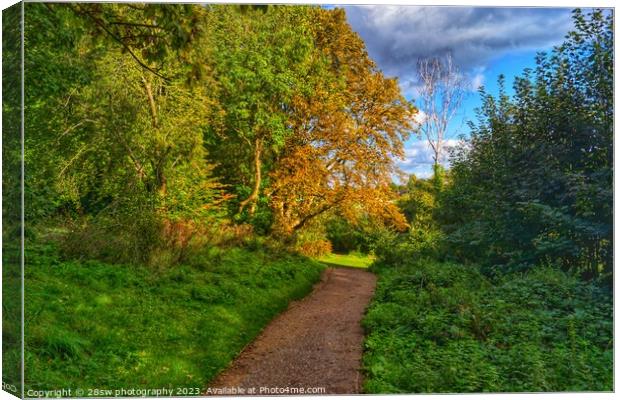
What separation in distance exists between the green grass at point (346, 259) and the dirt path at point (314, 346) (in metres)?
0.15

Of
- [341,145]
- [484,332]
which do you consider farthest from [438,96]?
[484,332]

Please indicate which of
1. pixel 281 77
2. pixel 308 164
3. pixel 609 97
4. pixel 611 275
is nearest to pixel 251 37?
pixel 281 77

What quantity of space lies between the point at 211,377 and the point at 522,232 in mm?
5135

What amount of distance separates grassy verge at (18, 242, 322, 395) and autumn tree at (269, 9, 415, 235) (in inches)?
42.9

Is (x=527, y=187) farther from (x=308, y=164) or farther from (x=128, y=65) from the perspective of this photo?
(x=128, y=65)

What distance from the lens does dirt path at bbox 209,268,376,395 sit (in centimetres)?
668

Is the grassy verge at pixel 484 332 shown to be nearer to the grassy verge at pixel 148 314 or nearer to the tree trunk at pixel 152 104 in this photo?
the grassy verge at pixel 148 314

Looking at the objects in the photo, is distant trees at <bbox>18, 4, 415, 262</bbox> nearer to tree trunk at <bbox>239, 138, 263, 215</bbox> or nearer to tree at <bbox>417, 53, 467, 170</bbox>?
tree trunk at <bbox>239, 138, 263, 215</bbox>

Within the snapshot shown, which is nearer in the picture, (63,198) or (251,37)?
(63,198)

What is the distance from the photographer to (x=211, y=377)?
6664 millimetres

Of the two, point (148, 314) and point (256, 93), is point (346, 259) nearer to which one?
point (256, 93)

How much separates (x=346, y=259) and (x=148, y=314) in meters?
3.28

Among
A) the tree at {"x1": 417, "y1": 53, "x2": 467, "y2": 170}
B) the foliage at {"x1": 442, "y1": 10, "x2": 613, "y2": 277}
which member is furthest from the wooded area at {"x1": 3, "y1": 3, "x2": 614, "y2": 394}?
the tree at {"x1": 417, "y1": 53, "x2": 467, "y2": 170}

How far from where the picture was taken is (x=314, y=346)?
24.6 ft
